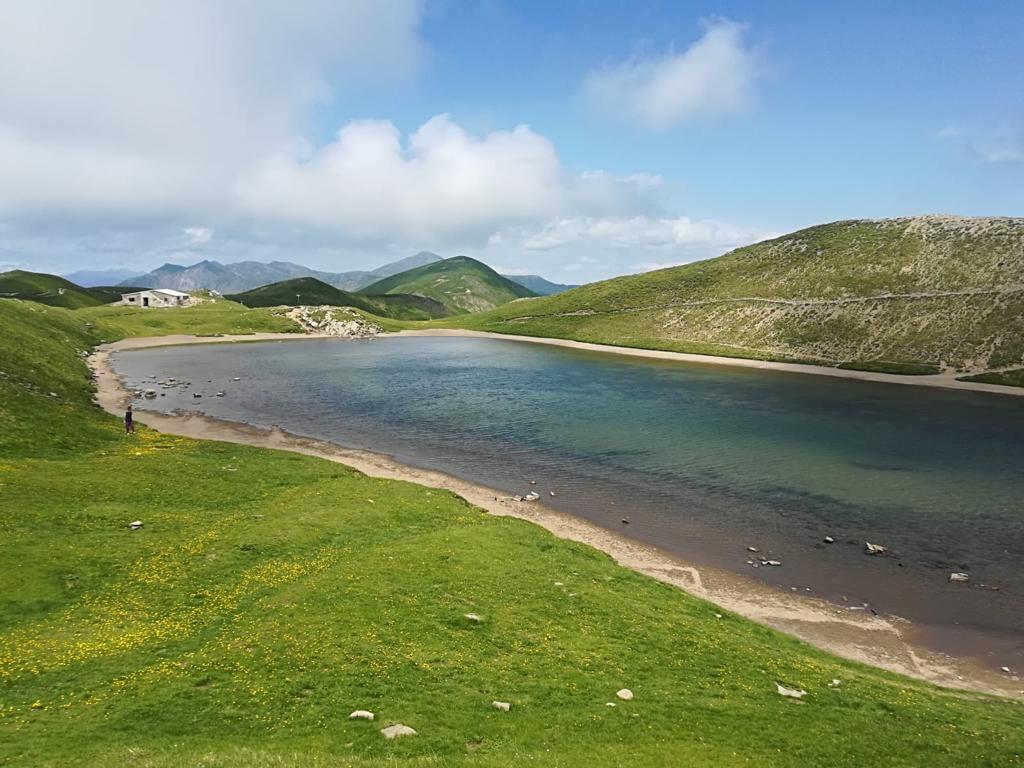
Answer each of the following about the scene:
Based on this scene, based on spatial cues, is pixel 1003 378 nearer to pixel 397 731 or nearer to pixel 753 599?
pixel 753 599

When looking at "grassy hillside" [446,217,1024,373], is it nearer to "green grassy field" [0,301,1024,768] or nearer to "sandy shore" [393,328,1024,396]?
"sandy shore" [393,328,1024,396]

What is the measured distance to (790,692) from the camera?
23906 millimetres

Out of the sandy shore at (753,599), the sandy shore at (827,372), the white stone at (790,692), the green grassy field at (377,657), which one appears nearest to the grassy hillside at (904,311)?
the sandy shore at (827,372)

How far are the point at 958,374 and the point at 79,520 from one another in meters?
168

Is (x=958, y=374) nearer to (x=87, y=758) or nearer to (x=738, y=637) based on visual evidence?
(x=738, y=637)

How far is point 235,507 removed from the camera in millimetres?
42781

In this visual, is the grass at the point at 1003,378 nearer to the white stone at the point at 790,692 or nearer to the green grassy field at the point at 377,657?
the green grassy field at the point at 377,657

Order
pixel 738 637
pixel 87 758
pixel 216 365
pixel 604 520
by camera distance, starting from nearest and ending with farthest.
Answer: pixel 87 758, pixel 738 637, pixel 604 520, pixel 216 365

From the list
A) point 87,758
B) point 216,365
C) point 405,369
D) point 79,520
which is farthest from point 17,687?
point 216,365

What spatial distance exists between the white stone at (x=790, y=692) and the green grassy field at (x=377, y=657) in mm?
543

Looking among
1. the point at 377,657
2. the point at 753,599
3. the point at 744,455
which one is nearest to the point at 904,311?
the point at 744,455

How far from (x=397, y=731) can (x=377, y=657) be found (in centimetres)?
515

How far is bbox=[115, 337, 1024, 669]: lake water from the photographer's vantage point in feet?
138

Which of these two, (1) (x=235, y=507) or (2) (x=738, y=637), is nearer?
(2) (x=738, y=637)
